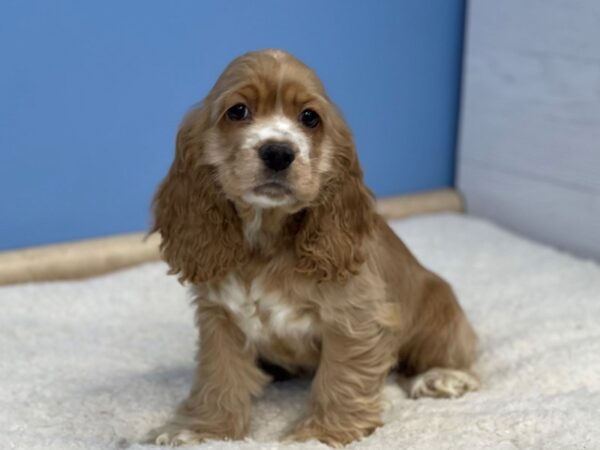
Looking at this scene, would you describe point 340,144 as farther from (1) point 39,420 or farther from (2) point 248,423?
(1) point 39,420

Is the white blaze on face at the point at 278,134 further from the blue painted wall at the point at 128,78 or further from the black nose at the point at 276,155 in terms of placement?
the blue painted wall at the point at 128,78

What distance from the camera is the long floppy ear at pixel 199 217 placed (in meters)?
1.93

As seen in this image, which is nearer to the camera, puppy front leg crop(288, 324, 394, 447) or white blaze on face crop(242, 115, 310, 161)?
white blaze on face crop(242, 115, 310, 161)

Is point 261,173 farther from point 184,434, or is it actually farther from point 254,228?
point 184,434

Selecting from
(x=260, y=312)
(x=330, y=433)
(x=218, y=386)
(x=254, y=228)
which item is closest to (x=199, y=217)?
(x=254, y=228)

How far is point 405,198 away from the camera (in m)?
3.79

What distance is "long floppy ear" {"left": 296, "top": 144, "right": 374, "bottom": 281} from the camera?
1.93m

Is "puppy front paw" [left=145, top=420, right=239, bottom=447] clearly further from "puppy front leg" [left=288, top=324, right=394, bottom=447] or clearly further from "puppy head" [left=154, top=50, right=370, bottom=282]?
"puppy head" [left=154, top=50, right=370, bottom=282]

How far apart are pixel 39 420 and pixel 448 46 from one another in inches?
92.5

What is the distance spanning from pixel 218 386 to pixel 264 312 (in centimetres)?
21

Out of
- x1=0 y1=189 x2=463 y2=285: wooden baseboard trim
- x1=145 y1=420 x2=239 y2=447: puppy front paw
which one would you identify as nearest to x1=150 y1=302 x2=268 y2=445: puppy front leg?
x1=145 y1=420 x2=239 y2=447: puppy front paw

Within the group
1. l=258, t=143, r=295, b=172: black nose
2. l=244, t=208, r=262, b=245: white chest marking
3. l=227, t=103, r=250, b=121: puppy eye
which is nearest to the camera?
l=258, t=143, r=295, b=172: black nose

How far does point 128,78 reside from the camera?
10.3 ft

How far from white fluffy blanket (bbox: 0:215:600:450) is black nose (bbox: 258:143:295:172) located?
21.9 inches
